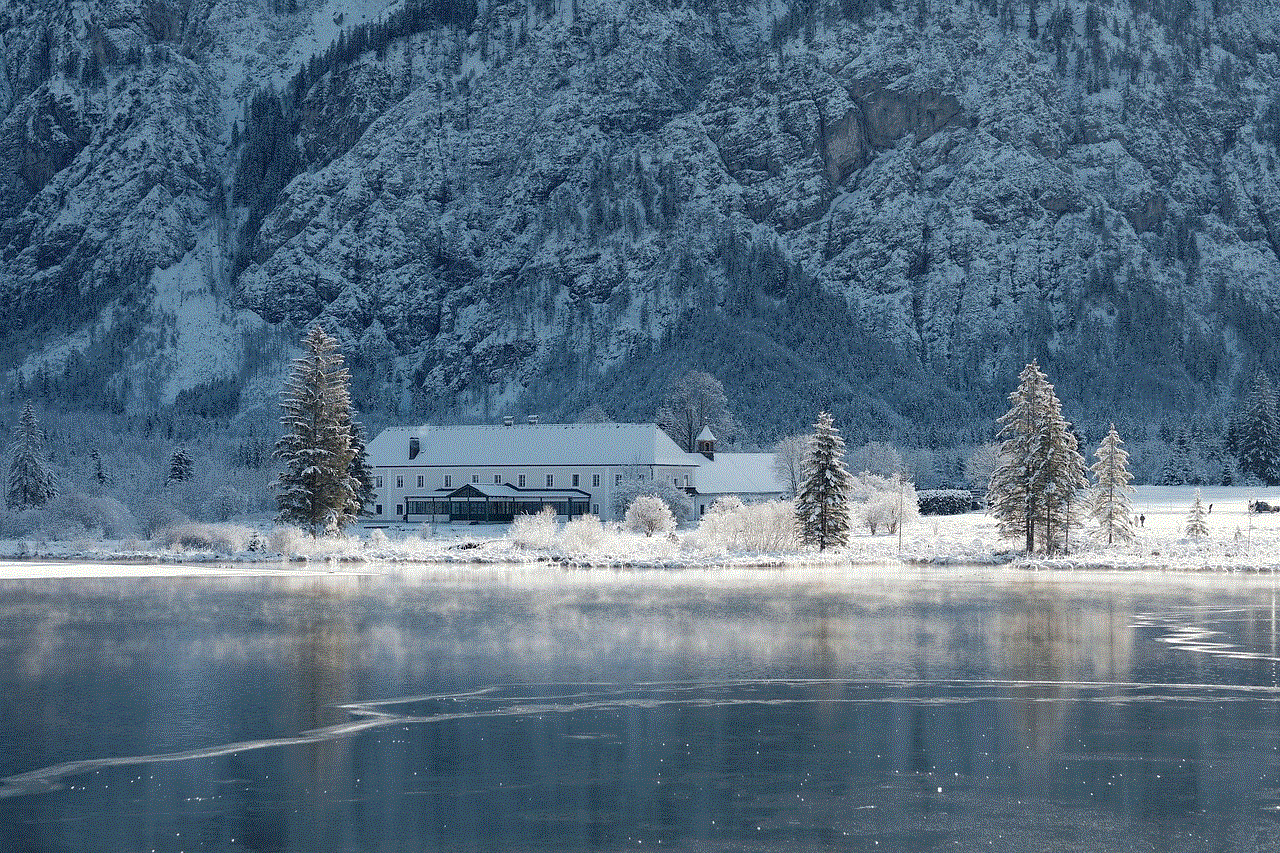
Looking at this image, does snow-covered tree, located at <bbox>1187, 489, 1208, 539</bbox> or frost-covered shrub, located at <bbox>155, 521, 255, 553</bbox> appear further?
frost-covered shrub, located at <bbox>155, 521, 255, 553</bbox>

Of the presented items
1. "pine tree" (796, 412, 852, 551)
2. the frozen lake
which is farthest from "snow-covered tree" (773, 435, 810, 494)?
the frozen lake

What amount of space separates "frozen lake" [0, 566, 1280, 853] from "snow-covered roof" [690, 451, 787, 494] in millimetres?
55607

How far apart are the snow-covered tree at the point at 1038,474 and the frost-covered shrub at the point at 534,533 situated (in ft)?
68.0

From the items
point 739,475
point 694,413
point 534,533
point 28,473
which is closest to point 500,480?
point 739,475

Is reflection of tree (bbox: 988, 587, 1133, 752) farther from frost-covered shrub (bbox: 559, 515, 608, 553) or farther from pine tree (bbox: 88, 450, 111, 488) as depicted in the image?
pine tree (bbox: 88, 450, 111, 488)

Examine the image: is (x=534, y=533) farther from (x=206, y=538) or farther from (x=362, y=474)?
(x=362, y=474)

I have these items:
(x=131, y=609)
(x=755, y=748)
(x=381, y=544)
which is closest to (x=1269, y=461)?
(x=381, y=544)

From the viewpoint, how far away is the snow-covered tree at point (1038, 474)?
6166cm

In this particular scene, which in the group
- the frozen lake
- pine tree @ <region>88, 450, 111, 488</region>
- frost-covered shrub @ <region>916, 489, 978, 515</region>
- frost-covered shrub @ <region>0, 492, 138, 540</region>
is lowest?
the frozen lake

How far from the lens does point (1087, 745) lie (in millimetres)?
21797

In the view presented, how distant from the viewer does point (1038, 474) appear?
202ft

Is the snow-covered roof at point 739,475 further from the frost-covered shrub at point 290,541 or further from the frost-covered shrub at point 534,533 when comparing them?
the frost-covered shrub at point 290,541

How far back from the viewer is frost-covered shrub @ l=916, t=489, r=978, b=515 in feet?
329

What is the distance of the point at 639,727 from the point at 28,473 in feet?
281
